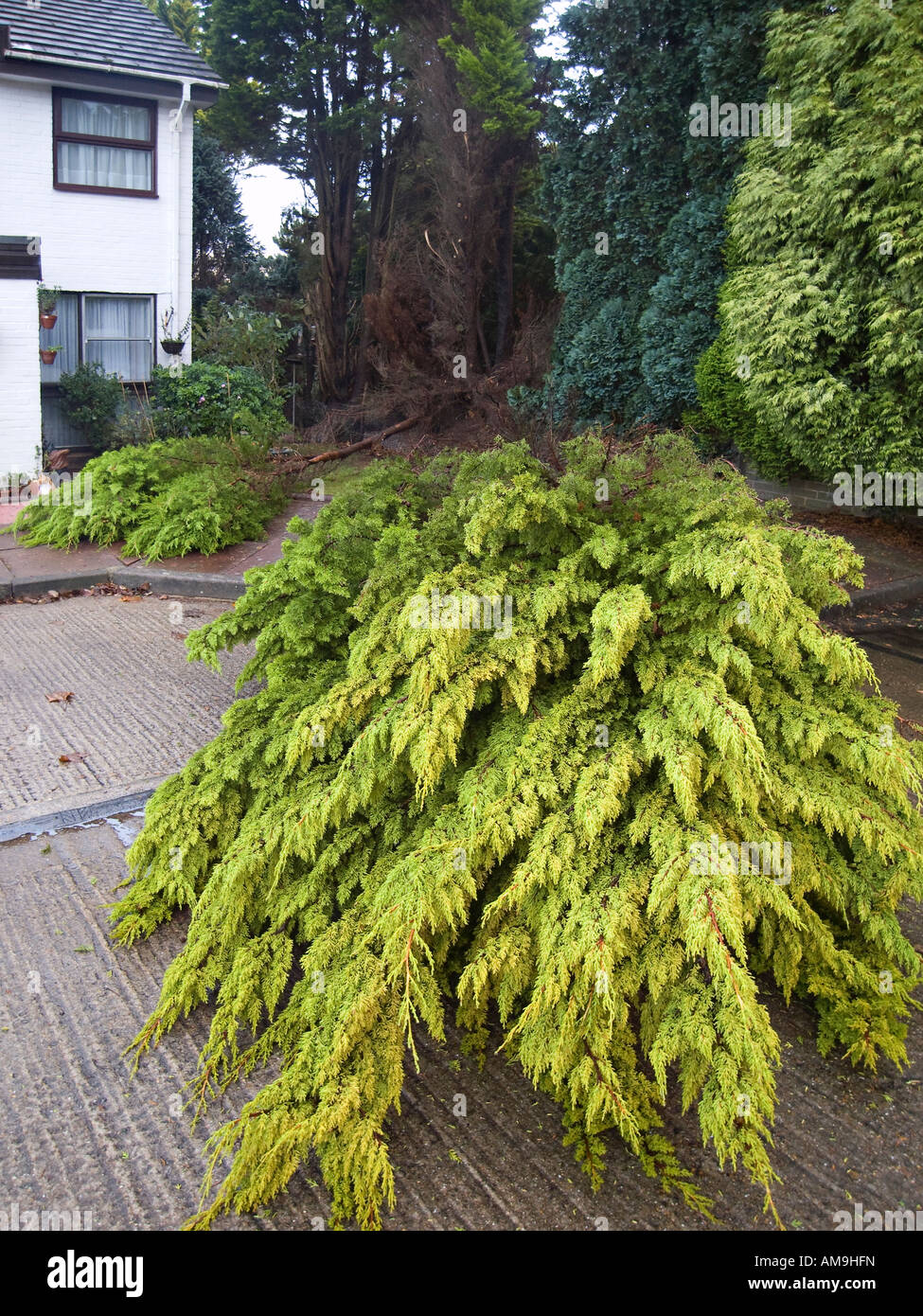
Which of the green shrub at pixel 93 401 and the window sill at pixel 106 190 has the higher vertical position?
the window sill at pixel 106 190

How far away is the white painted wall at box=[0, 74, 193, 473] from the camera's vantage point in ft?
43.8

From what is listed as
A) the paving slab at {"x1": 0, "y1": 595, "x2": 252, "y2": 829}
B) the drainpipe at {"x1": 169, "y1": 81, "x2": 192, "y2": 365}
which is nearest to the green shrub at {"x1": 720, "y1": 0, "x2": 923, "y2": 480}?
the paving slab at {"x1": 0, "y1": 595, "x2": 252, "y2": 829}

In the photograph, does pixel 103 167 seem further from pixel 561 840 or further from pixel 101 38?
pixel 561 840

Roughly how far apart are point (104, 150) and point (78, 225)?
4.26 feet

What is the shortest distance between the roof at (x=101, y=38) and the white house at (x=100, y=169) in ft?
0.07

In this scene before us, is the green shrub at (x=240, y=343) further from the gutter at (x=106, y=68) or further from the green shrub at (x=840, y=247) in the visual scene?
the green shrub at (x=840, y=247)

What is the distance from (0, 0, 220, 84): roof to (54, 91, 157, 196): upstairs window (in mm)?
629

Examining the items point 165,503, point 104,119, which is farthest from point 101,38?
point 165,503

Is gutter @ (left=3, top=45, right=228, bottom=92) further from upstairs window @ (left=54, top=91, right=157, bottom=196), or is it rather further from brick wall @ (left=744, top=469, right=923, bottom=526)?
brick wall @ (left=744, top=469, right=923, bottom=526)

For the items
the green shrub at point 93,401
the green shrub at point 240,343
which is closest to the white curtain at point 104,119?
the green shrub at point 240,343

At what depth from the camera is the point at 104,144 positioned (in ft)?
50.3

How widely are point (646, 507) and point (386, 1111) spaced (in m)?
2.48

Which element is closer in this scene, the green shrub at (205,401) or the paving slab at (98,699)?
the paving slab at (98,699)

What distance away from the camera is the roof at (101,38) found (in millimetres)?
14367
